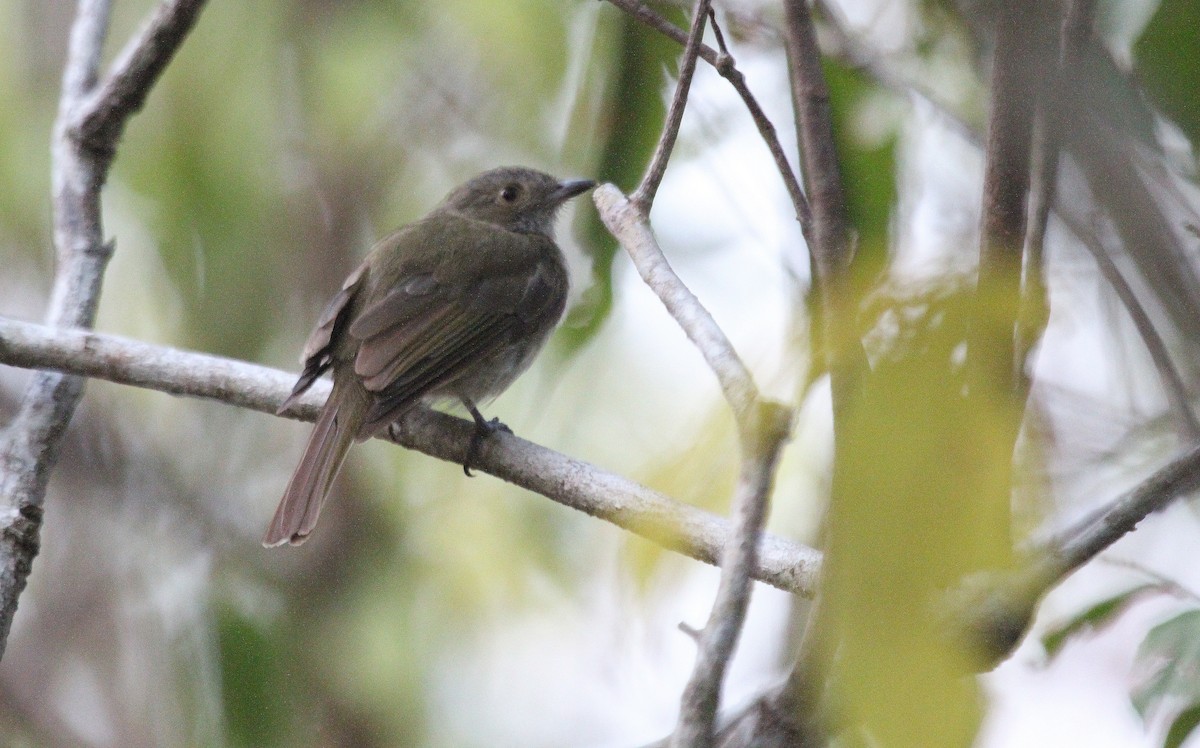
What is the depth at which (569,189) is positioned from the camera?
484 cm

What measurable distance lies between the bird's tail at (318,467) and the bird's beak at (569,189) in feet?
4.46

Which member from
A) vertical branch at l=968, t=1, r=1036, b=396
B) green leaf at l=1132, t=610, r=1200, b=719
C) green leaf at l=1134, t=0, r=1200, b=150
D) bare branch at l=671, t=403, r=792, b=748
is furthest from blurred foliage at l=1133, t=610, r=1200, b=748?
bare branch at l=671, t=403, r=792, b=748

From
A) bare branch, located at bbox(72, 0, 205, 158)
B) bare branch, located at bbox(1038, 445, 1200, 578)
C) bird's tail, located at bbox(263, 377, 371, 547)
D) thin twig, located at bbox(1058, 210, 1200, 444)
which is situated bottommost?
bare branch, located at bbox(1038, 445, 1200, 578)

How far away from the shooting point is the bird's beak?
4.69 meters

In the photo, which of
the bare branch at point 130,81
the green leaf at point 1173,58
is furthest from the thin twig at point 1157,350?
the bare branch at point 130,81

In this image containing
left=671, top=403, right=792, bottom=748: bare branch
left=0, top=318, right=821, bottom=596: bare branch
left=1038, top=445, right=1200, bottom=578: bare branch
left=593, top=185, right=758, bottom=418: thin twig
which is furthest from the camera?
left=0, top=318, right=821, bottom=596: bare branch

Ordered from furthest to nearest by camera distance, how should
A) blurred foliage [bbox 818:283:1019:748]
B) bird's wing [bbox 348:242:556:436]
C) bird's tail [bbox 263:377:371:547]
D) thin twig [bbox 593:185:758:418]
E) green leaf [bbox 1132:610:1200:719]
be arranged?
bird's wing [bbox 348:242:556:436], bird's tail [bbox 263:377:371:547], green leaf [bbox 1132:610:1200:719], thin twig [bbox 593:185:758:418], blurred foliage [bbox 818:283:1019:748]

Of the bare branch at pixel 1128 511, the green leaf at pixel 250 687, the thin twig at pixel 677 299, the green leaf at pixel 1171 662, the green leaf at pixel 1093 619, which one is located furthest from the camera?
the green leaf at pixel 250 687

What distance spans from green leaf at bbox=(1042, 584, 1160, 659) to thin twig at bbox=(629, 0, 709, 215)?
111cm

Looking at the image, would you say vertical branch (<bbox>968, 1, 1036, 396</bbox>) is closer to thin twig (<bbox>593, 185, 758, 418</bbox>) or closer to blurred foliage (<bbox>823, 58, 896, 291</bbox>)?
thin twig (<bbox>593, 185, 758, 418</bbox>)

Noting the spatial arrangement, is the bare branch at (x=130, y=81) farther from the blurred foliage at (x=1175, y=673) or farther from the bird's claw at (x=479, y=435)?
the blurred foliage at (x=1175, y=673)

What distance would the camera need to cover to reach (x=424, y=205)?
607 cm

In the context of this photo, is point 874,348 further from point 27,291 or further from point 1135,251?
point 27,291

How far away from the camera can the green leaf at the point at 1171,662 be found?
1.90 m
